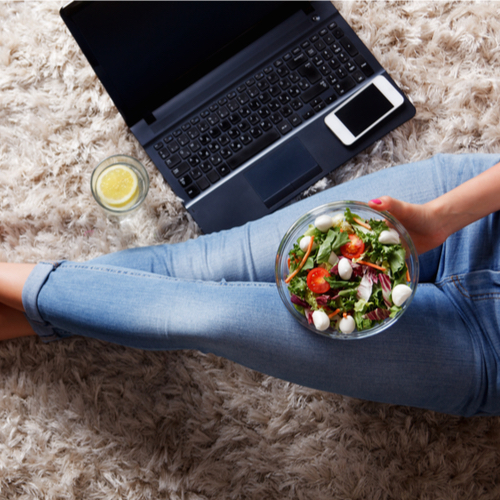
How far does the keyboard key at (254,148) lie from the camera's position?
1.00 metres

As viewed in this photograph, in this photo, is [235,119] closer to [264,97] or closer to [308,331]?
[264,97]

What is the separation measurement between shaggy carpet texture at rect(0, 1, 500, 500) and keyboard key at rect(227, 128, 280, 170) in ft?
0.51

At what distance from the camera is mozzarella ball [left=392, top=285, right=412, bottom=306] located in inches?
26.1

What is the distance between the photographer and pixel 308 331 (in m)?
0.82

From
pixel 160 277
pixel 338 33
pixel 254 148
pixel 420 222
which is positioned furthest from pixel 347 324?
pixel 338 33

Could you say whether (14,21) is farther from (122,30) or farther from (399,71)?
(399,71)

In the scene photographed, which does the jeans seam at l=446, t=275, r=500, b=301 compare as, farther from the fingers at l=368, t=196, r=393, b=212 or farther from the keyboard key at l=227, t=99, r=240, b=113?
the keyboard key at l=227, t=99, r=240, b=113

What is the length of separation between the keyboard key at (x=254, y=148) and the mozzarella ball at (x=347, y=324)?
48 centimetres

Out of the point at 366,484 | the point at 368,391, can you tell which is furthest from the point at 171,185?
the point at 366,484

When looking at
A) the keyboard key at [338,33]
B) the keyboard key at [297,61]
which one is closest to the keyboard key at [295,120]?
the keyboard key at [297,61]

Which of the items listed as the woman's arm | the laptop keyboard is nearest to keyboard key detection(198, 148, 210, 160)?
the laptop keyboard

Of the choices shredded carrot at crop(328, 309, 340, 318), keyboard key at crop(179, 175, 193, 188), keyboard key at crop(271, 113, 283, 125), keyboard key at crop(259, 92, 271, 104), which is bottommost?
shredded carrot at crop(328, 309, 340, 318)

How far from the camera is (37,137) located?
1.11 meters

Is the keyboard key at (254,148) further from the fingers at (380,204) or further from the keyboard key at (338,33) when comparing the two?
the fingers at (380,204)
